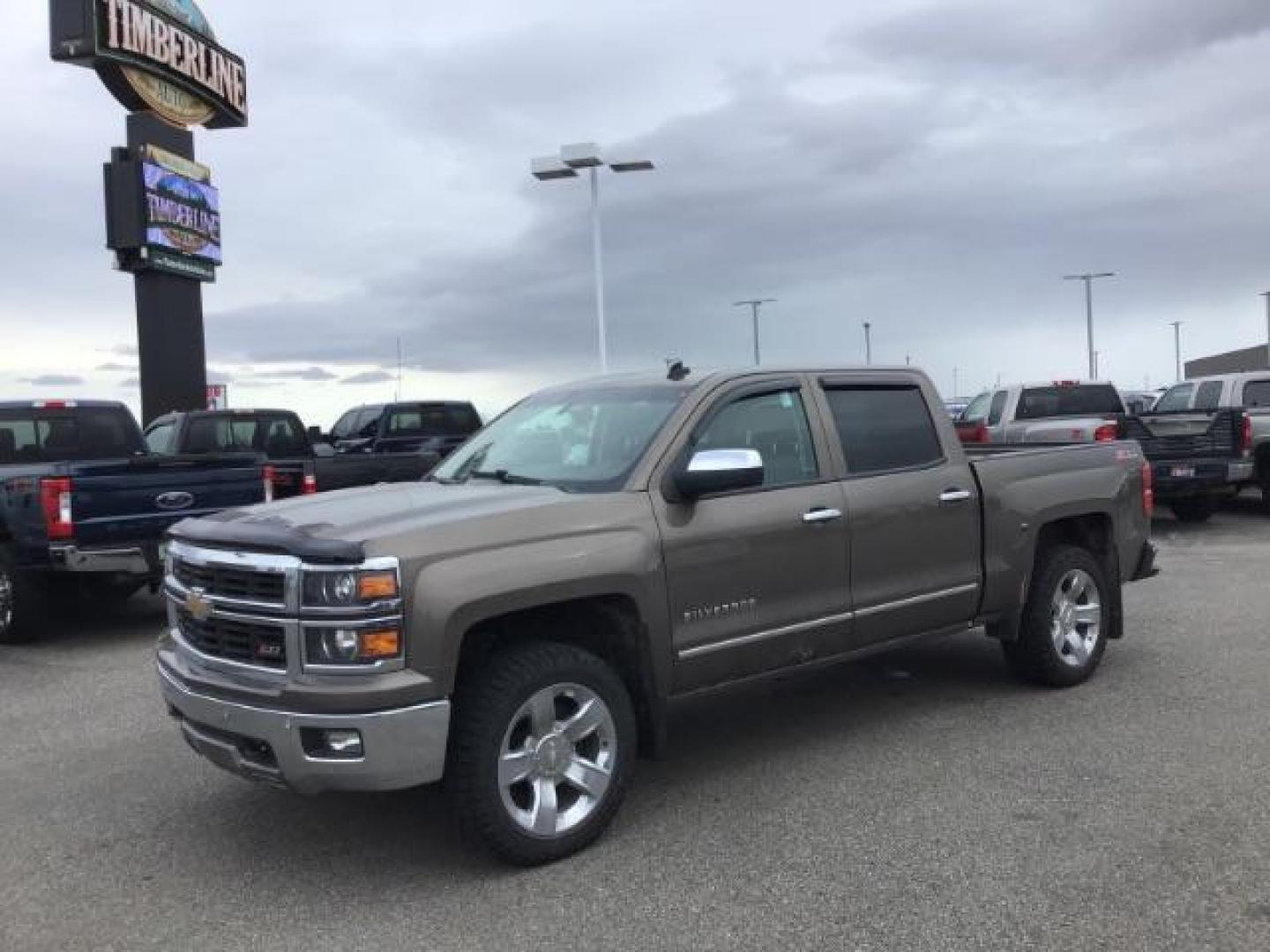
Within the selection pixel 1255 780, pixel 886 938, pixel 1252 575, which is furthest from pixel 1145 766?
pixel 1252 575

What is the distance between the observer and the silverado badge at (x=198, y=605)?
413 cm

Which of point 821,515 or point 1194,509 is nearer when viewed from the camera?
point 821,515

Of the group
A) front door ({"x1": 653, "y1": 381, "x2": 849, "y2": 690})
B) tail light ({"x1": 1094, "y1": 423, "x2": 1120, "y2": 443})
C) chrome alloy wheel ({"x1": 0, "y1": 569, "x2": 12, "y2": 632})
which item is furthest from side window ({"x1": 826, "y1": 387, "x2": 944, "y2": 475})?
tail light ({"x1": 1094, "y1": 423, "x2": 1120, "y2": 443})

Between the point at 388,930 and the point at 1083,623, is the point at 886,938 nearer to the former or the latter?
the point at 388,930

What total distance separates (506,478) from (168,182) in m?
18.9

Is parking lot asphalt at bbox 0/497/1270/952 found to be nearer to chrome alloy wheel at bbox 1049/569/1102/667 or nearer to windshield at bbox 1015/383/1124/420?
chrome alloy wheel at bbox 1049/569/1102/667

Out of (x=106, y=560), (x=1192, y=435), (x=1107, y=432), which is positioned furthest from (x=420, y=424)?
(x=1192, y=435)

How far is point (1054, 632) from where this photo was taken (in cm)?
616

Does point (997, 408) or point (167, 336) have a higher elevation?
point (167, 336)

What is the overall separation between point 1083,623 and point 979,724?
1.21m

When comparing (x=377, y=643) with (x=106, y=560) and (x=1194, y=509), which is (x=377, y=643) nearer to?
(x=106, y=560)

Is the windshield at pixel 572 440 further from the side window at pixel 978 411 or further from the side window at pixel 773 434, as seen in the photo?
the side window at pixel 978 411

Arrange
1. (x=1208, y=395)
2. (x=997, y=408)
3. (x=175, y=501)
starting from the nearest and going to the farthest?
(x=175, y=501), (x=997, y=408), (x=1208, y=395)

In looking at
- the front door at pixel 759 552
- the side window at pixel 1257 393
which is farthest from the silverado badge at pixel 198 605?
the side window at pixel 1257 393
